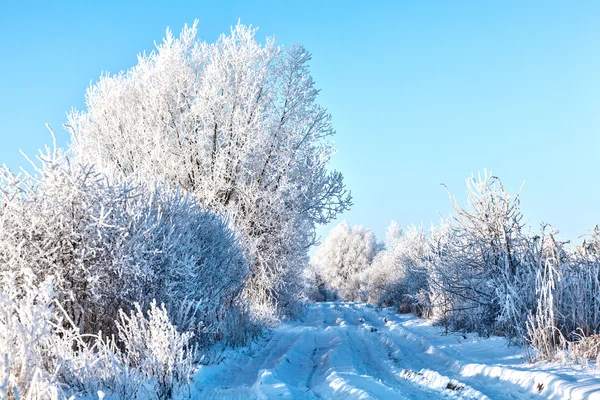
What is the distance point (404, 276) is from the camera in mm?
23891

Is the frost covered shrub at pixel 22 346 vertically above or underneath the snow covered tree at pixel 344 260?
underneath

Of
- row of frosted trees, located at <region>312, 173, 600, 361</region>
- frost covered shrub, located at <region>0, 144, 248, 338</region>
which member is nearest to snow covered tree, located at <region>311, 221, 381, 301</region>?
row of frosted trees, located at <region>312, 173, 600, 361</region>

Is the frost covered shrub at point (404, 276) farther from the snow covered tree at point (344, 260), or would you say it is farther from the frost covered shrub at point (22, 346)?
the frost covered shrub at point (22, 346)

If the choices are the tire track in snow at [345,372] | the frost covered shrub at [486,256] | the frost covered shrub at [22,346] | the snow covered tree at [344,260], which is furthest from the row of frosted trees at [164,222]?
the snow covered tree at [344,260]

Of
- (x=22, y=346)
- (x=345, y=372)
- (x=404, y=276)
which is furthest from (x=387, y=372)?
(x=404, y=276)

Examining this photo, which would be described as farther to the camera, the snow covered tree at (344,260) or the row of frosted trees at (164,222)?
the snow covered tree at (344,260)

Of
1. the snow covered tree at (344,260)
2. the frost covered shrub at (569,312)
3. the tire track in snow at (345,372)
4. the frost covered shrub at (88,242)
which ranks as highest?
the snow covered tree at (344,260)

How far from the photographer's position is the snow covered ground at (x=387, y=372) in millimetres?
5562

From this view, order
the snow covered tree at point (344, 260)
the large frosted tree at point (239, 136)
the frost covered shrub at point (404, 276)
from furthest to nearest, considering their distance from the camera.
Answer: the snow covered tree at point (344, 260) < the frost covered shrub at point (404, 276) < the large frosted tree at point (239, 136)

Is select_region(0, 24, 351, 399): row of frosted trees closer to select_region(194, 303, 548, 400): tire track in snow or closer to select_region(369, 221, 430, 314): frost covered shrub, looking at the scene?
select_region(194, 303, 548, 400): tire track in snow

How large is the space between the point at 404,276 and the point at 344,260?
24.8m

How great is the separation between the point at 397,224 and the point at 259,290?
162ft

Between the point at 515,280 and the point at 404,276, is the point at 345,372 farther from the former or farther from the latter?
the point at 404,276

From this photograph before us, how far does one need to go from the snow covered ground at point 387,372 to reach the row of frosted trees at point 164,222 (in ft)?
2.71
